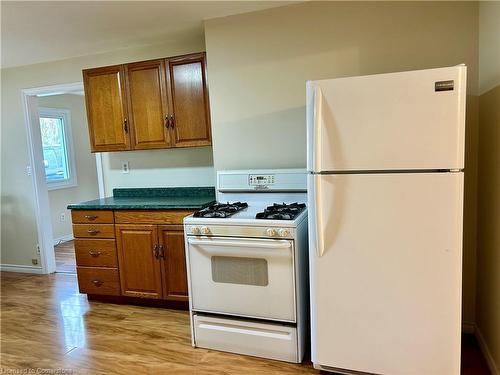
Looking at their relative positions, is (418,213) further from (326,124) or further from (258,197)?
(258,197)

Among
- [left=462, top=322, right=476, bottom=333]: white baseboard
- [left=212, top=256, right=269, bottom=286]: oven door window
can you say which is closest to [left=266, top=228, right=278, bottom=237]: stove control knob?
[left=212, top=256, right=269, bottom=286]: oven door window

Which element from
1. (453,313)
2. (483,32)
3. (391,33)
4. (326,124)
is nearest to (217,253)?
(326,124)

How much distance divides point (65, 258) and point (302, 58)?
3.95 m

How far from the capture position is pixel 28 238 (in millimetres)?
4109

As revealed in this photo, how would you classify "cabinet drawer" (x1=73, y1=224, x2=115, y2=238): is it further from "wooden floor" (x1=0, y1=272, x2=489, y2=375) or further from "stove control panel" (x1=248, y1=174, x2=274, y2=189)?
"stove control panel" (x1=248, y1=174, x2=274, y2=189)

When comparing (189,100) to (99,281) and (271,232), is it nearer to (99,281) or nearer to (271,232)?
(271,232)

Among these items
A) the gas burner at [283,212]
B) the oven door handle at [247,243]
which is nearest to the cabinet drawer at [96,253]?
the oven door handle at [247,243]

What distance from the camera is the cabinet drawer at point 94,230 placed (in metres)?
3.02

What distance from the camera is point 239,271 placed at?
220 cm

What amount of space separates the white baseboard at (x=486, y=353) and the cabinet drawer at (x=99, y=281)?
8.82 feet

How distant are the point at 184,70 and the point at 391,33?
5.17ft

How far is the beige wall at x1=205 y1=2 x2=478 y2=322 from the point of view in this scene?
2271 millimetres

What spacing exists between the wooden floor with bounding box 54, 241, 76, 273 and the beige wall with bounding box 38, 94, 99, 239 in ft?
0.95

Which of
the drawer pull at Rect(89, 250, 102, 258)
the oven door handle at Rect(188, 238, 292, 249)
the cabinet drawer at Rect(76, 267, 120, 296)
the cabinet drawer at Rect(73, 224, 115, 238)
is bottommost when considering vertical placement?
the cabinet drawer at Rect(76, 267, 120, 296)
